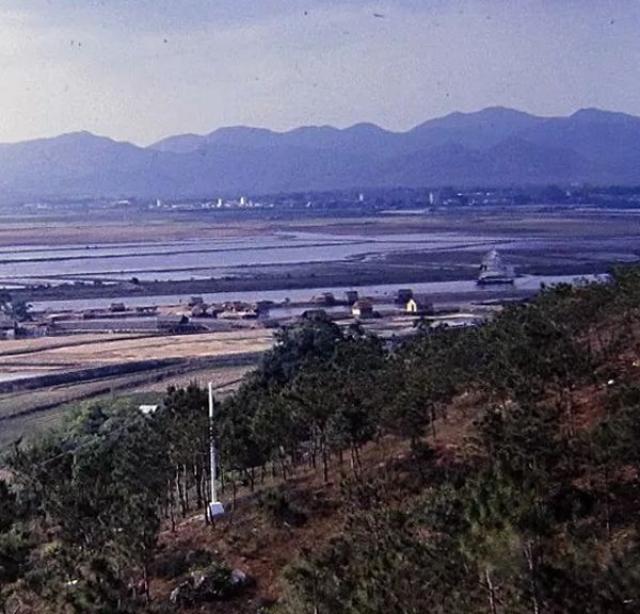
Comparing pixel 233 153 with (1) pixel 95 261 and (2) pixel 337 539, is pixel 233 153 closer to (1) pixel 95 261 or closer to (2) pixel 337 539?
(1) pixel 95 261

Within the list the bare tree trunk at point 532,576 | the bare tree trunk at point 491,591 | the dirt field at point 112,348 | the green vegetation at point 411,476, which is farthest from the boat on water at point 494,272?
the bare tree trunk at point 532,576

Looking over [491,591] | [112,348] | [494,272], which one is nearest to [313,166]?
[494,272]

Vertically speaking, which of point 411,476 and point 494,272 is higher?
point 411,476

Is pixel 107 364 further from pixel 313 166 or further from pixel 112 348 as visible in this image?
pixel 313 166

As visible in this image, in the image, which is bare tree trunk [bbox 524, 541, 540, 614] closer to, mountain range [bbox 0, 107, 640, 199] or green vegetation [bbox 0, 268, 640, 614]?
green vegetation [bbox 0, 268, 640, 614]

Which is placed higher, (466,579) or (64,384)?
(466,579)

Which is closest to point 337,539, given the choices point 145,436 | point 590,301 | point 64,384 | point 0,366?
point 145,436
